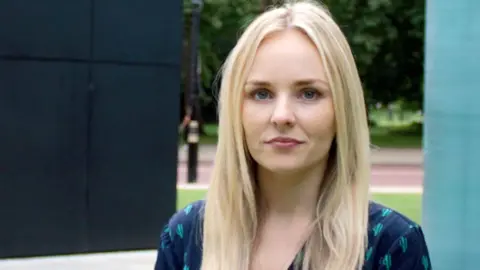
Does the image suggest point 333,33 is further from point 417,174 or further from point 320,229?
point 417,174

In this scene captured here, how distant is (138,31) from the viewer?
9336 mm

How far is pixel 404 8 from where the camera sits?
3412 centimetres

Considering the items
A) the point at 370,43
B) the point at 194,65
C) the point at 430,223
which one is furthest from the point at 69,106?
the point at 370,43

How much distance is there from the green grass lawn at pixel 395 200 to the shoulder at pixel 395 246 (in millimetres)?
11209

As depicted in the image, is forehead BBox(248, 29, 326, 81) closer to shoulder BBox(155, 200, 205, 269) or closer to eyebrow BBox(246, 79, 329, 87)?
eyebrow BBox(246, 79, 329, 87)

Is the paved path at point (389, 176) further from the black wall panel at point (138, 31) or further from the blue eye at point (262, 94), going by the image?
the blue eye at point (262, 94)

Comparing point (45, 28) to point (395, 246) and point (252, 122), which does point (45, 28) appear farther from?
point (395, 246)

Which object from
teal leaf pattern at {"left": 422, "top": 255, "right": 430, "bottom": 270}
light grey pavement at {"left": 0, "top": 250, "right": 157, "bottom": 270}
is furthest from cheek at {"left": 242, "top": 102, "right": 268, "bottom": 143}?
light grey pavement at {"left": 0, "top": 250, "right": 157, "bottom": 270}

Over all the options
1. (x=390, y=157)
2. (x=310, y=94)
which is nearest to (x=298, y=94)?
(x=310, y=94)

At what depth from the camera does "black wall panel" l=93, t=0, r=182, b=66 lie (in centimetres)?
920

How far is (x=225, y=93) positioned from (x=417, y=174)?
23.7 metres

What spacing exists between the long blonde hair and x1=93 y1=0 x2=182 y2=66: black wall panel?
7.44m

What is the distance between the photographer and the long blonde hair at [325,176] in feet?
5.97

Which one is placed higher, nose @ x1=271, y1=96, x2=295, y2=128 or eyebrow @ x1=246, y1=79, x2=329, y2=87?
eyebrow @ x1=246, y1=79, x2=329, y2=87
